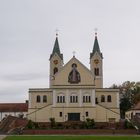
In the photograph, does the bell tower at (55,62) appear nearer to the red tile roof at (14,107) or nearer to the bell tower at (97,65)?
the bell tower at (97,65)

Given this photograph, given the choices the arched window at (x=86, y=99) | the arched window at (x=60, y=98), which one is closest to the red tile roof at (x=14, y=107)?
the arched window at (x=60, y=98)

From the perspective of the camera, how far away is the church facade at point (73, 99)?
94312 millimetres

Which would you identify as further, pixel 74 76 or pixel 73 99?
pixel 74 76

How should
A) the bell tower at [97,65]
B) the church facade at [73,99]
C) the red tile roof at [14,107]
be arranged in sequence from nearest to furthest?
the church facade at [73,99] → the bell tower at [97,65] → the red tile roof at [14,107]

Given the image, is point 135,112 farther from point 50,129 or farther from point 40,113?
point 50,129

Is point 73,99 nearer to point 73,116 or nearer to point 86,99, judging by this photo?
point 86,99

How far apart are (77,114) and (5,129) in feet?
66.3

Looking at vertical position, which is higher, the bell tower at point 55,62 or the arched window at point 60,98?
the bell tower at point 55,62

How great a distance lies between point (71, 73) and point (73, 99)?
5.71 metres

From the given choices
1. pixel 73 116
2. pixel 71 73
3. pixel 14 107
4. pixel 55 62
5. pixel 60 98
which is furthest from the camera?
pixel 14 107

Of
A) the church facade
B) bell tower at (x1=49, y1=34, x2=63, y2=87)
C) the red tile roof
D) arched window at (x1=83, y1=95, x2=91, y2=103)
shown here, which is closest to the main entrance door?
the church facade

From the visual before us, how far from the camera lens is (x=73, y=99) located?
95.1 meters

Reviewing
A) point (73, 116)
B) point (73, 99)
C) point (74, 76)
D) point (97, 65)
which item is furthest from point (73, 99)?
point (97, 65)

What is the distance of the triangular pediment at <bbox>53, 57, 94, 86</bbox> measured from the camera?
315 ft
